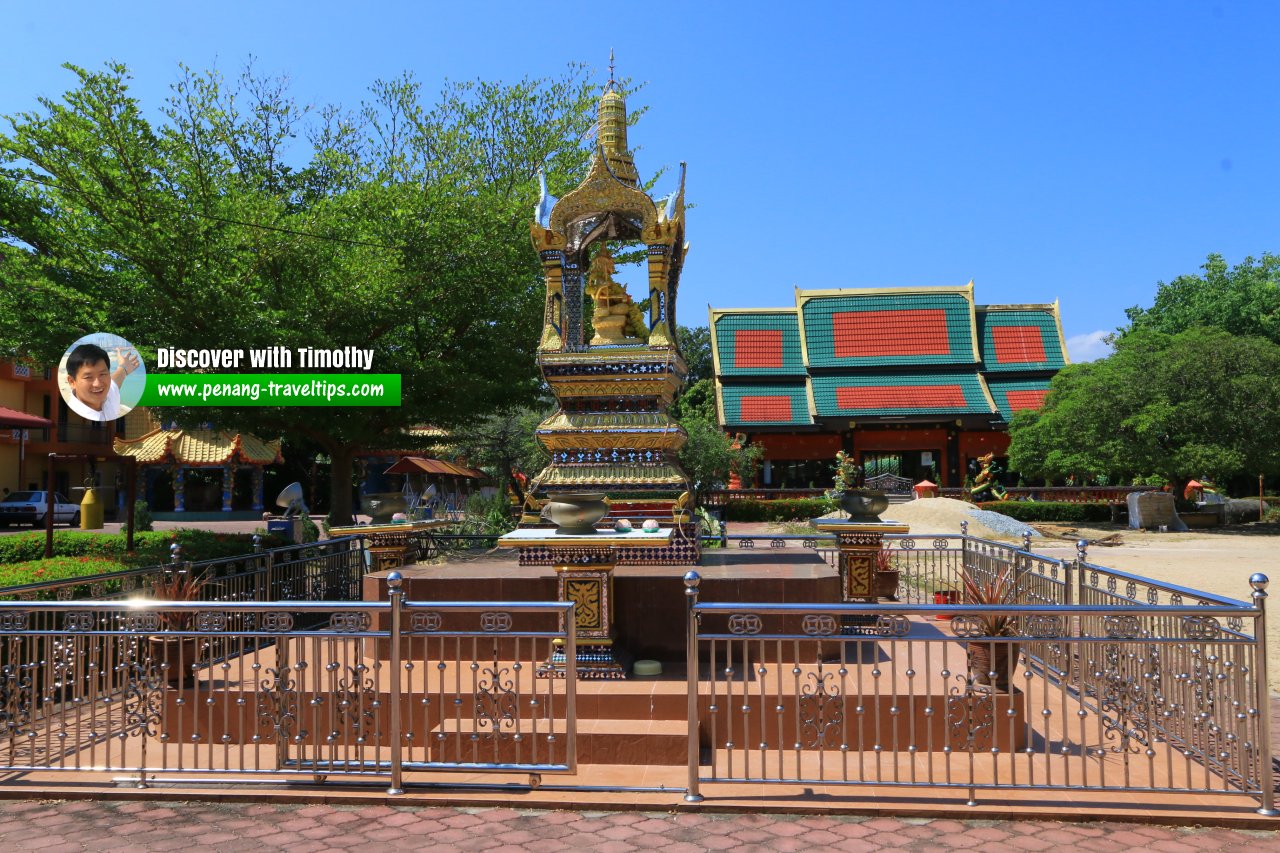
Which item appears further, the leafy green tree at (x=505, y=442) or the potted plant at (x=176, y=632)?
the leafy green tree at (x=505, y=442)

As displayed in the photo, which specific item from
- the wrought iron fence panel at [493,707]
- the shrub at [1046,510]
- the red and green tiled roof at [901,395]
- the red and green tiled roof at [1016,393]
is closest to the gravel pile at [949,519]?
the shrub at [1046,510]

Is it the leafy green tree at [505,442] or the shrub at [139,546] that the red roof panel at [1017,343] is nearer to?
the leafy green tree at [505,442]

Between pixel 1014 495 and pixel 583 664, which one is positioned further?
pixel 1014 495

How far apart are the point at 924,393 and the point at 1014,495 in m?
5.77

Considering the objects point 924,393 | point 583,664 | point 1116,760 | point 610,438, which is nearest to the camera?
point 1116,760

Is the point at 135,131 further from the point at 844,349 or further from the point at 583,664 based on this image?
the point at 844,349

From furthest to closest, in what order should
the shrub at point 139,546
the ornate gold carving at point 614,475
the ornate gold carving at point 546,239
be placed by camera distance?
the shrub at point 139,546
the ornate gold carving at point 546,239
the ornate gold carving at point 614,475

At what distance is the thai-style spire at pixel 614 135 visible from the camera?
997 centimetres

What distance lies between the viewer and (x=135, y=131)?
13.1 meters

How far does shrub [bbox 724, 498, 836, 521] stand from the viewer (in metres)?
32.8

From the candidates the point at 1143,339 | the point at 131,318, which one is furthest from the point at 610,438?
the point at 1143,339

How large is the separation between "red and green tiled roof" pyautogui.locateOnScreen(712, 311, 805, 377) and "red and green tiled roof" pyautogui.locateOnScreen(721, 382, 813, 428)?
0.58m

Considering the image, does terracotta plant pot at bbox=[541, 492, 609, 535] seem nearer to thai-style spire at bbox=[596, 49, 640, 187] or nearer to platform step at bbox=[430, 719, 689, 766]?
platform step at bbox=[430, 719, 689, 766]

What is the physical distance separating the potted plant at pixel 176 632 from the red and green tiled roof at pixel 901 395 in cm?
3039
